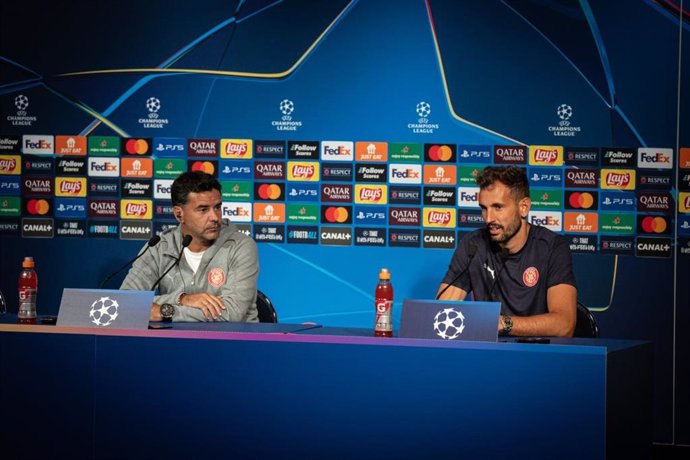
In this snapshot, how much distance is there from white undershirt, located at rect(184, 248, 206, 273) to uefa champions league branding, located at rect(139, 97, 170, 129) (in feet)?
4.65

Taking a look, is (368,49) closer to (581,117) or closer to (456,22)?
(456,22)

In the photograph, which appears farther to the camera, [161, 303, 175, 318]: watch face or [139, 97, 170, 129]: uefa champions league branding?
[139, 97, 170, 129]: uefa champions league branding

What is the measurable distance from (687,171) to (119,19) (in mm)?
3402

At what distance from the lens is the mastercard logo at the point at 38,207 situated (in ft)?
17.2

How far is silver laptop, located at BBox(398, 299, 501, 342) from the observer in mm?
2668

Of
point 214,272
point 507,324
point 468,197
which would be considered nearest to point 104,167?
point 214,272

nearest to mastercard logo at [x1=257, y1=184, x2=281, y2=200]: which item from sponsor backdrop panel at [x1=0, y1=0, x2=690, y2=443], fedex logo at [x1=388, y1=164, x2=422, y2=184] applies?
sponsor backdrop panel at [x1=0, y1=0, x2=690, y2=443]

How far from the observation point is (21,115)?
208 inches

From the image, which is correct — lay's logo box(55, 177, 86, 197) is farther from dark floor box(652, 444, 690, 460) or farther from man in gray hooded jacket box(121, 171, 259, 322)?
dark floor box(652, 444, 690, 460)

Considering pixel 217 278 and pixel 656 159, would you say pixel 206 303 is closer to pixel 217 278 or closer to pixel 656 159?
pixel 217 278

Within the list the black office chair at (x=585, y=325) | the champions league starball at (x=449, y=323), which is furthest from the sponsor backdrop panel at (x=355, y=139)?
the champions league starball at (x=449, y=323)

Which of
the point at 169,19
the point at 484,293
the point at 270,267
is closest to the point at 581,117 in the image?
the point at 484,293

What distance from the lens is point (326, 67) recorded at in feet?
16.4

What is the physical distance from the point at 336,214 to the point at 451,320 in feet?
7.66
